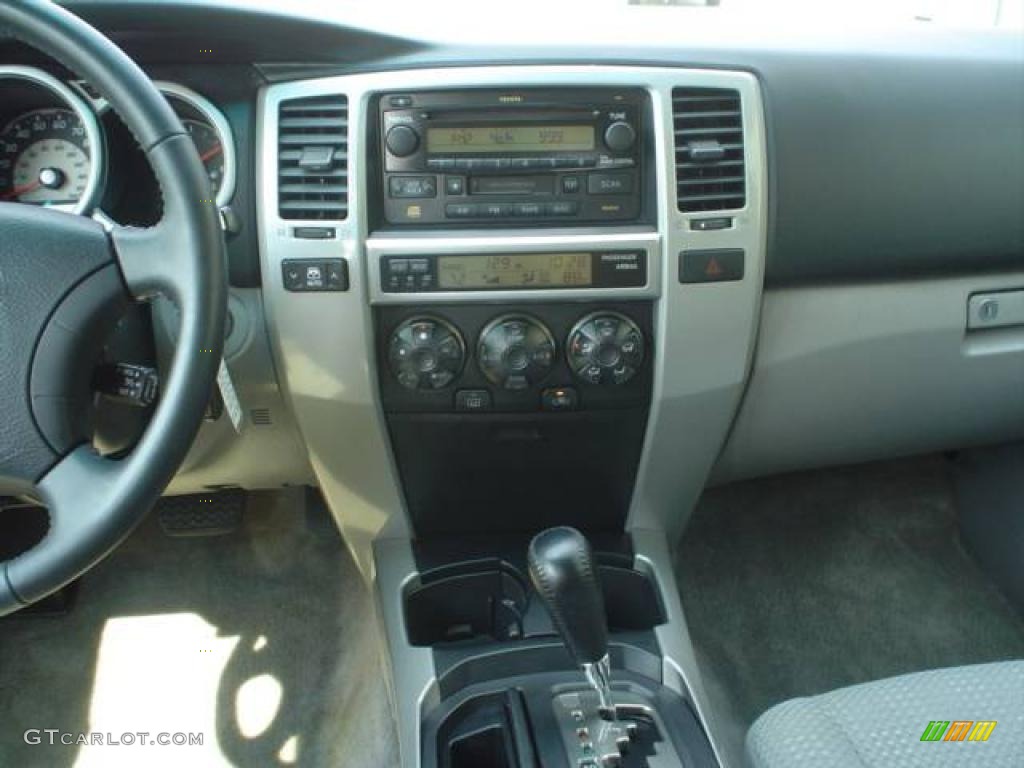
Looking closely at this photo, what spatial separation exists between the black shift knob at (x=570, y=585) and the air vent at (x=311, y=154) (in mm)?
506

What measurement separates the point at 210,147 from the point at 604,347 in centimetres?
60

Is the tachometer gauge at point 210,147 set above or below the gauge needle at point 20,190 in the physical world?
above

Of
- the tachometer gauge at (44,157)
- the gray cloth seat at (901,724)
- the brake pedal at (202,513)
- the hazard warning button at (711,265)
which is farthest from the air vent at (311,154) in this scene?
the brake pedal at (202,513)

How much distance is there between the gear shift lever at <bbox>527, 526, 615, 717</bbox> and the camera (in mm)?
1139

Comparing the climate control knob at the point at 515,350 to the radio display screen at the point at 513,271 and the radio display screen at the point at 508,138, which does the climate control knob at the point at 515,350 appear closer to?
the radio display screen at the point at 513,271

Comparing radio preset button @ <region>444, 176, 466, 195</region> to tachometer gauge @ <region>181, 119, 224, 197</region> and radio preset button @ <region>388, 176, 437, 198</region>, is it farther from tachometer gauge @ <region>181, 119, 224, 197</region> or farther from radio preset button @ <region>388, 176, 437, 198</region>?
tachometer gauge @ <region>181, 119, 224, 197</region>

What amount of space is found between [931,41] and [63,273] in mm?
1225

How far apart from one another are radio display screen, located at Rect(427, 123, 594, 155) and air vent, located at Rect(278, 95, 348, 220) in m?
0.12

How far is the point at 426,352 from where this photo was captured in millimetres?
1326

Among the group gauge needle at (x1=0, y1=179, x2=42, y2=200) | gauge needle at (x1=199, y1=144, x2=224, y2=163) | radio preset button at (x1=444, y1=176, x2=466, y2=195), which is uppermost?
gauge needle at (x1=199, y1=144, x2=224, y2=163)

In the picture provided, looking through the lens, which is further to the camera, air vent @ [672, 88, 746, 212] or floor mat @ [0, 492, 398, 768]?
floor mat @ [0, 492, 398, 768]

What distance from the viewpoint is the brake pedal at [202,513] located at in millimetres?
1966

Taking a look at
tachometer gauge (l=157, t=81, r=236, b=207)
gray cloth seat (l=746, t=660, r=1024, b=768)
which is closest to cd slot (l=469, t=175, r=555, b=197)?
tachometer gauge (l=157, t=81, r=236, b=207)

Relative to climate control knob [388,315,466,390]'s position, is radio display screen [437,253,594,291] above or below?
above
